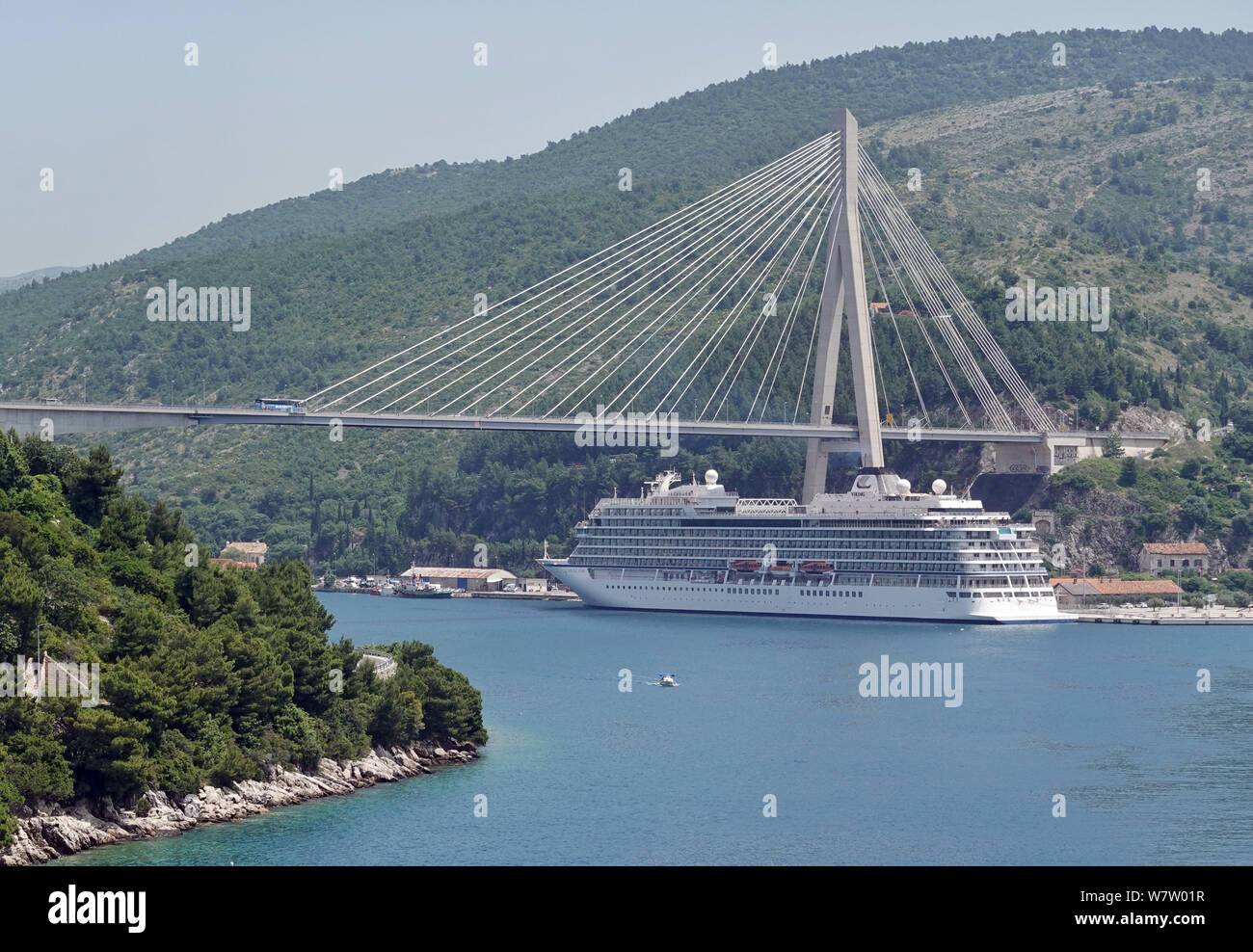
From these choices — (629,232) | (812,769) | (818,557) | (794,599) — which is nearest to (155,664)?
(812,769)

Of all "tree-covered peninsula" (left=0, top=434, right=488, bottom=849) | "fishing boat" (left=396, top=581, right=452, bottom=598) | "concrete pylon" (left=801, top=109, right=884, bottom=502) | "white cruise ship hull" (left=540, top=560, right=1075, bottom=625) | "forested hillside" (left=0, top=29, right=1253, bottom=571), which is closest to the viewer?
"tree-covered peninsula" (left=0, top=434, right=488, bottom=849)

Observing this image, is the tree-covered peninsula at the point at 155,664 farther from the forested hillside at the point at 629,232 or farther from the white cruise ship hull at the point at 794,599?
the forested hillside at the point at 629,232

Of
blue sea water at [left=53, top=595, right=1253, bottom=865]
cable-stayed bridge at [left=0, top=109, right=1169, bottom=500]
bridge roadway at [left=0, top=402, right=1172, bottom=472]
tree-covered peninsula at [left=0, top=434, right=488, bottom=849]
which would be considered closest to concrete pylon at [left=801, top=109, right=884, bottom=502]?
cable-stayed bridge at [left=0, top=109, right=1169, bottom=500]

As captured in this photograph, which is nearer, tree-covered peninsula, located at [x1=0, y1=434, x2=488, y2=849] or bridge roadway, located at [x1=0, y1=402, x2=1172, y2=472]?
tree-covered peninsula, located at [x1=0, y1=434, x2=488, y2=849]

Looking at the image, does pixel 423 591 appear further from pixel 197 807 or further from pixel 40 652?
pixel 197 807

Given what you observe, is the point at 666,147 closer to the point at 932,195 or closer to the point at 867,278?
the point at 932,195

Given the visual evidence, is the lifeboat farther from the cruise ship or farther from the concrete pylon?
the concrete pylon
